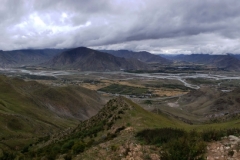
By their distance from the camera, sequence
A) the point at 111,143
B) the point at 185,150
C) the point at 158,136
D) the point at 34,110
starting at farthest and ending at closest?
the point at 34,110
the point at 111,143
the point at 158,136
the point at 185,150

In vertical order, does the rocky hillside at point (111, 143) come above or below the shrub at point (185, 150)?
below

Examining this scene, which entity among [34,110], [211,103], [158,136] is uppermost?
[158,136]

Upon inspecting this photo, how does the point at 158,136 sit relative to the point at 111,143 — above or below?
above

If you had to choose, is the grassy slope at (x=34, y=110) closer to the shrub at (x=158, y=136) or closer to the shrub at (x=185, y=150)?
the shrub at (x=158, y=136)

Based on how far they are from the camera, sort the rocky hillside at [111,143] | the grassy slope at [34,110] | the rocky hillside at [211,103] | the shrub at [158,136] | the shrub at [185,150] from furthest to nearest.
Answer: the rocky hillside at [211,103] < the grassy slope at [34,110] < the shrub at [158,136] < the rocky hillside at [111,143] < the shrub at [185,150]

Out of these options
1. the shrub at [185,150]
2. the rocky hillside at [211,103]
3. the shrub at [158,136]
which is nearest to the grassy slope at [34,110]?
the shrub at [158,136]

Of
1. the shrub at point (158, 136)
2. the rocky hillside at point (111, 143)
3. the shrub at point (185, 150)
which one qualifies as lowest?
the rocky hillside at point (111, 143)

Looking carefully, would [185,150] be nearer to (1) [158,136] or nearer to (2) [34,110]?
(1) [158,136]

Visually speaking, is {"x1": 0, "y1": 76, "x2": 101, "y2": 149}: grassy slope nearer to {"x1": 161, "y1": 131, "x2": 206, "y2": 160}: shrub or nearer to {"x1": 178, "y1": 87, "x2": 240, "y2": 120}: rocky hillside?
{"x1": 161, "y1": 131, "x2": 206, "y2": 160}: shrub

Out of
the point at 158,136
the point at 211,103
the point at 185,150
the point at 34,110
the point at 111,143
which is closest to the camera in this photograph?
the point at 185,150

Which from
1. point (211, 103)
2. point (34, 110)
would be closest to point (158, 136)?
point (34, 110)

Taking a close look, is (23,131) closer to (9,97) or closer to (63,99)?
(9,97)
